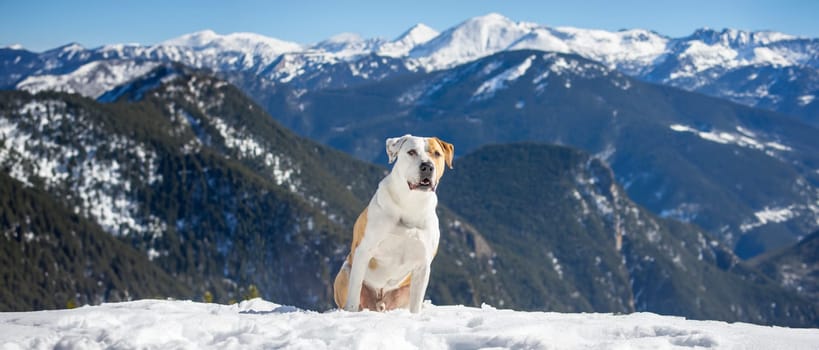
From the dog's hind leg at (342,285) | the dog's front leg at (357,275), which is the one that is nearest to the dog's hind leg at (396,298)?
the dog's hind leg at (342,285)

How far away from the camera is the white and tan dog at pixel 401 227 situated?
16.0 metres

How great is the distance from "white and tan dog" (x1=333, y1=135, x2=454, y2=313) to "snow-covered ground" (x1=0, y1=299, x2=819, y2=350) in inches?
58.4

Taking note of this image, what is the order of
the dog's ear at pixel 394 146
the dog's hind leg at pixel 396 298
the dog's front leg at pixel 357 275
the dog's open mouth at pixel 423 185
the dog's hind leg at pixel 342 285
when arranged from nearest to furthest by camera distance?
the dog's open mouth at pixel 423 185, the dog's ear at pixel 394 146, the dog's front leg at pixel 357 275, the dog's hind leg at pixel 342 285, the dog's hind leg at pixel 396 298

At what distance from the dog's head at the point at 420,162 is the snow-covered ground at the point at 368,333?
2.34 metres

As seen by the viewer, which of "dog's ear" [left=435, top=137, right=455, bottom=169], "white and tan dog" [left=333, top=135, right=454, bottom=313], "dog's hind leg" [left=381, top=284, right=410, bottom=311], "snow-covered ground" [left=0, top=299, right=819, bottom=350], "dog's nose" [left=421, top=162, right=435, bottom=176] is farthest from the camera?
"dog's hind leg" [left=381, top=284, right=410, bottom=311]

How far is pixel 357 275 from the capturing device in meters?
17.3

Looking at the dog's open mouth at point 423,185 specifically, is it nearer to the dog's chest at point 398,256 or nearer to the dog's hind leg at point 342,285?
the dog's chest at point 398,256

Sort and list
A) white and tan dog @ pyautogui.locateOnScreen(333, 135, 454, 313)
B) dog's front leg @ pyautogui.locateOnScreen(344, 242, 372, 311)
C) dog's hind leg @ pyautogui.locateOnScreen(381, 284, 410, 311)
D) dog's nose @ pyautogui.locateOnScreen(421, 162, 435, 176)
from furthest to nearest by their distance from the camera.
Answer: dog's hind leg @ pyautogui.locateOnScreen(381, 284, 410, 311)
dog's front leg @ pyautogui.locateOnScreen(344, 242, 372, 311)
white and tan dog @ pyautogui.locateOnScreen(333, 135, 454, 313)
dog's nose @ pyautogui.locateOnScreen(421, 162, 435, 176)

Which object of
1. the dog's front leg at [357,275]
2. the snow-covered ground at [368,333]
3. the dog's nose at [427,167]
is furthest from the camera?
the dog's front leg at [357,275]

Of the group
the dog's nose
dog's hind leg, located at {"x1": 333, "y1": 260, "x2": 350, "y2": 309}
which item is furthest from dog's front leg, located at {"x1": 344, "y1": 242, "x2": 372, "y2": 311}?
the dog's nose

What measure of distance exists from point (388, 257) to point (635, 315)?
466 centimetres

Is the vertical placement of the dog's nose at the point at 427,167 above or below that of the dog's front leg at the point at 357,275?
above

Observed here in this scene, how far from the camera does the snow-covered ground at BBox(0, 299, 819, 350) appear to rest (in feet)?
43.6

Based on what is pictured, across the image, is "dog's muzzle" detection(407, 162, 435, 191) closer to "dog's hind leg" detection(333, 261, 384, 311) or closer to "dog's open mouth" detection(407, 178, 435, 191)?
"dog's open mouth" detection(407, 178, 435, 191)
